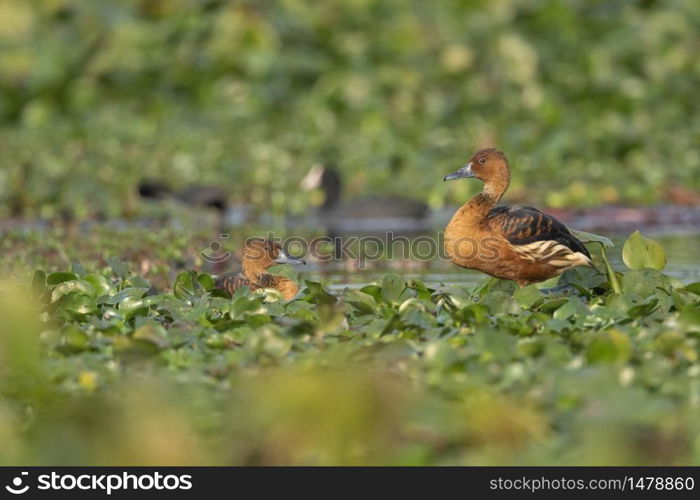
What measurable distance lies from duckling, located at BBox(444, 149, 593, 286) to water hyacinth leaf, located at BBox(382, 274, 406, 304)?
1.75 ft

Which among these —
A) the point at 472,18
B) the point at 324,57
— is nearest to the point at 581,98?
the point at 472,18

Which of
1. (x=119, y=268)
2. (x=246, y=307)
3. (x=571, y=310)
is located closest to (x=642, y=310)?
(x=571, y=310)

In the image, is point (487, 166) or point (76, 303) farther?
point (487, 166)

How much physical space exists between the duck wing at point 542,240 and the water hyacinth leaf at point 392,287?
2.37ft

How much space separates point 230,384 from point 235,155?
41.9 ft

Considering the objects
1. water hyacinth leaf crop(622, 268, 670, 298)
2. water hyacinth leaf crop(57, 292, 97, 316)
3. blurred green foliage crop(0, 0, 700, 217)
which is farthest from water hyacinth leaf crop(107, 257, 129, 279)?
blurred green foliage crop(0, 0, 700, 217)

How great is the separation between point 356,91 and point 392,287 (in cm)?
1186

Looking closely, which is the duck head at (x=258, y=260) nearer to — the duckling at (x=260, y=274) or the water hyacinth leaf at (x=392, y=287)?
the duckling at (x=260, y=274)

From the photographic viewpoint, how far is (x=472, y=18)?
19.9 meters

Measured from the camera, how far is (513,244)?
7.80m

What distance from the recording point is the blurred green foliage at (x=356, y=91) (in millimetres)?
17188

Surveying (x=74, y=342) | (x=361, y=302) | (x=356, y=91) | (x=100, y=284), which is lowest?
(x=74, y=342)

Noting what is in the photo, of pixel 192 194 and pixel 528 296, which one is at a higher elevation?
pixel 192 194

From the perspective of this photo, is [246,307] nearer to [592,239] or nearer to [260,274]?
[260,274]
